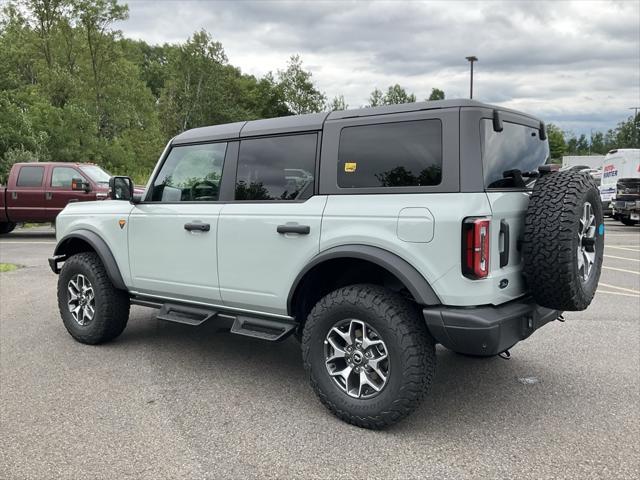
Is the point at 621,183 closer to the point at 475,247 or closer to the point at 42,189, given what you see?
the point at 42,189

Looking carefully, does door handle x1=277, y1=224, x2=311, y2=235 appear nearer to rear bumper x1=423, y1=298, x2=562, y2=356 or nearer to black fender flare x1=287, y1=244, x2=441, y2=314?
black fender flare x1=287, y1=244, x2=441, y2=314

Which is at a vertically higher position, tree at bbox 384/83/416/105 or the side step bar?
tree at bbox 384/83/416/105

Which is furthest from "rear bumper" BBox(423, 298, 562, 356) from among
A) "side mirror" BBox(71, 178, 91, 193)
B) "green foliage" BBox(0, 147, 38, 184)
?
"green foliage" BBox(0, 147, 38, 184)

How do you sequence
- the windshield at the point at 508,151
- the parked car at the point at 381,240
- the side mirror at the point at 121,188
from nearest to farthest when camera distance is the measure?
the parked car at the point at 381,240
the windshield at the point at 508,151
the side mirror at the point at 121,188

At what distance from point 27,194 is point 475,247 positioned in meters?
14.0

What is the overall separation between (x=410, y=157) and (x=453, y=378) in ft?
6.11

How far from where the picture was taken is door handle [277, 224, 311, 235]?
3.64 meters

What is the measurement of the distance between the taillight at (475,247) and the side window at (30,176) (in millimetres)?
13773

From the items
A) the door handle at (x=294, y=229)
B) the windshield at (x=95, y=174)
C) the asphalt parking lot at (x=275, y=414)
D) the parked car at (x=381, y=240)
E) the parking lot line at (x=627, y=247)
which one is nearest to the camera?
the asphalt parking lot at (x=275, y=414)

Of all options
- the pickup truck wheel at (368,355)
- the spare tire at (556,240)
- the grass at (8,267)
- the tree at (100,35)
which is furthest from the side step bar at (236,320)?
the tree at (100,35)

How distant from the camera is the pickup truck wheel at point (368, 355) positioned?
10.6 feet

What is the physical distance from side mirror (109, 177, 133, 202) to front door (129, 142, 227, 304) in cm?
14

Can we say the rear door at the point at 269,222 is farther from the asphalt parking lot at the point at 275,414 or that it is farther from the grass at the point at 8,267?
the grass at the point at 8,267

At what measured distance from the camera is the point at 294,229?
12.0 ft
